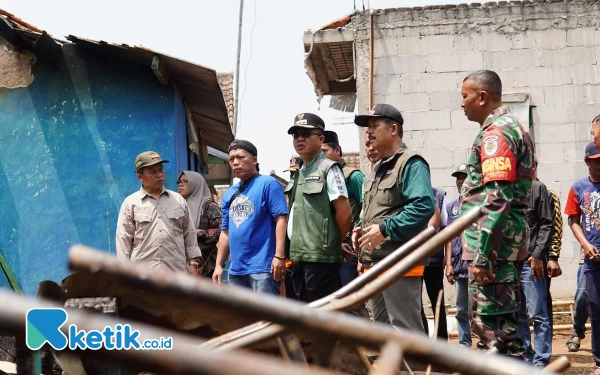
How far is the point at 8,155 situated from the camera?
29.6 feet

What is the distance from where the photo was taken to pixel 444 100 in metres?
9.98

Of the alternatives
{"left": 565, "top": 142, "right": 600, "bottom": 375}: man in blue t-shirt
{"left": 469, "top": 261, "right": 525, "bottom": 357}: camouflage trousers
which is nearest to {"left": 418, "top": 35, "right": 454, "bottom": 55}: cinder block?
{"left": 565, "top": 142, "right": 600, "bottom": 375}: man in blue t-shirt

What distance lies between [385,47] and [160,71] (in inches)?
129

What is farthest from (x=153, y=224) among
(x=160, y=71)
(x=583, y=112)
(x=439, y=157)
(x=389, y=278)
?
(x=583, y=112)

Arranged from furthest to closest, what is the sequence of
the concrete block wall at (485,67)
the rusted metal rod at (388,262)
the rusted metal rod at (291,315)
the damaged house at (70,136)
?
the concrete block wall at (485,67), the damaged house at (70,136), the rusted metal rod at (388,262), the rusted metal rod at (291,315)

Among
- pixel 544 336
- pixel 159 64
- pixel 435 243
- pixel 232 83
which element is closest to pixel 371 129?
pixel 544 336

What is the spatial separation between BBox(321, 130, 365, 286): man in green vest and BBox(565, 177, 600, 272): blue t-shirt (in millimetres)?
1763

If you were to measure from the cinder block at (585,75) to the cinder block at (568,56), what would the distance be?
3.8 inches

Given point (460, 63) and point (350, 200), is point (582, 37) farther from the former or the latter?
point (350, 200)

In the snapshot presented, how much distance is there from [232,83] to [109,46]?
420 inches

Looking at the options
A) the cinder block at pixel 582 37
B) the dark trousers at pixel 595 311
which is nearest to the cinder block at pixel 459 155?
the cinder block at pixel 582 37

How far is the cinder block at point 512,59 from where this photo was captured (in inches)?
392

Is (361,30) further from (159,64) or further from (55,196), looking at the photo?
(55,196)

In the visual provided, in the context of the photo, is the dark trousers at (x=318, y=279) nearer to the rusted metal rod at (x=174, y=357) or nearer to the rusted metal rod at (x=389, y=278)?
the rusted metal rod at (x=389, y=278)
